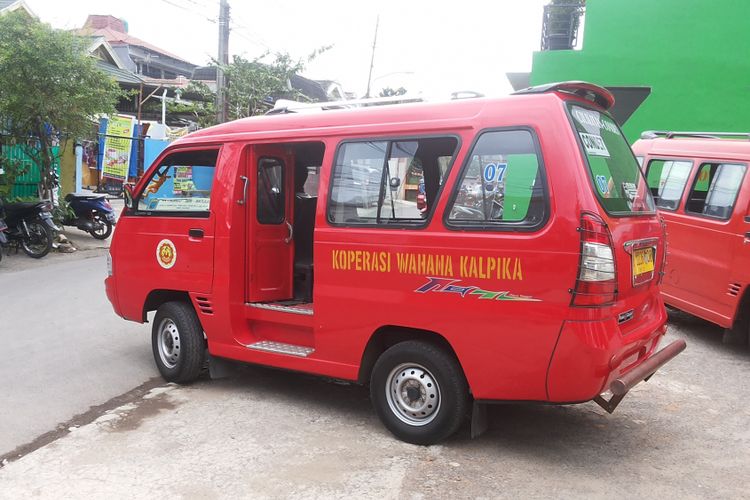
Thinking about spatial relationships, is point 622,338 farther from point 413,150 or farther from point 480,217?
point 413,150

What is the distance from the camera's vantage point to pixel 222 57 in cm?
1586

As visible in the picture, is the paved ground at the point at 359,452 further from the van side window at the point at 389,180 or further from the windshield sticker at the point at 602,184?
the windshield sticker at the point at 602,184

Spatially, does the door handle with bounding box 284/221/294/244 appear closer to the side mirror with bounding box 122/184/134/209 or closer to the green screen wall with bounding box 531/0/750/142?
the side mirror with bounding box 122/184/134/209

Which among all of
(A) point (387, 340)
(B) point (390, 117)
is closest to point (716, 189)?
(B) point (390, 117)

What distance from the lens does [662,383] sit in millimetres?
5688

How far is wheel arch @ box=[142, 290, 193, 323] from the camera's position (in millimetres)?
5563

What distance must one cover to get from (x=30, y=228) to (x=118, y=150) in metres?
9.45

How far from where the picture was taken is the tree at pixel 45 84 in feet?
36.0

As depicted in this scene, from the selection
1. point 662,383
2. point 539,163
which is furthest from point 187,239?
point 662,383

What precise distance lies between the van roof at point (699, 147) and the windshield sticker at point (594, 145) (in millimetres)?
3338

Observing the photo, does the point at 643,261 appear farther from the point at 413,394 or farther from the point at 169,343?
the point at 169,343

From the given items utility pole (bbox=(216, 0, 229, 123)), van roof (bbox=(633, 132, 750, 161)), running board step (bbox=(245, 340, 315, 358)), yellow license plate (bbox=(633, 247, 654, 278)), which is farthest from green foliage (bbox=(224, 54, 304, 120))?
yellow license plate (bbox=(633, 247, 654, 278))

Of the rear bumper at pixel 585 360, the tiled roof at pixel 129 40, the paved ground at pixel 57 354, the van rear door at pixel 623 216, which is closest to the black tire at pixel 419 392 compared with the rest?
the rear bumper at pixel 585 360

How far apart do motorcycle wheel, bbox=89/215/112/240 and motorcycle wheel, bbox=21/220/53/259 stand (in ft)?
6.79
